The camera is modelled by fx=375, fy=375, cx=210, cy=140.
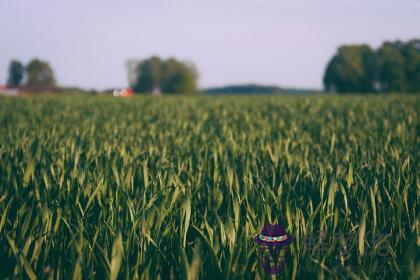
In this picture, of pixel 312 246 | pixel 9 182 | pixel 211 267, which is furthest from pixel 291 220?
pixel 9 182

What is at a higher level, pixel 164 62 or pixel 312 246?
pixel 164 62

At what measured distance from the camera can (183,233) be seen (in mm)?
1610

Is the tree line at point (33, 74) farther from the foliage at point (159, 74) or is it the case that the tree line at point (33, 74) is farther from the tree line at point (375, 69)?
the tree line at point (375, 69)

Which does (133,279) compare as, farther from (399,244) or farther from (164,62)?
(164,62)

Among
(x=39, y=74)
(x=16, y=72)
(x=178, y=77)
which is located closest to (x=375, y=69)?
(x=178, y=77)

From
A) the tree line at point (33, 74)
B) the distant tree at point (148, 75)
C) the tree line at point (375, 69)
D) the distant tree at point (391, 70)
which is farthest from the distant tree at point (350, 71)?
the tree line at point (33, 74)

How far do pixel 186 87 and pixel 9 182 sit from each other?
8912cm

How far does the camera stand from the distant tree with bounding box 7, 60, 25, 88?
10013 centimetres

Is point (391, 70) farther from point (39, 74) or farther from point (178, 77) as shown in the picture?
point (39, 74)

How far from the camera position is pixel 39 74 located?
10000cm

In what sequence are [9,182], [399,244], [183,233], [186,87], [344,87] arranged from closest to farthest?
[183,233]
[399,244]
[9,182]
[344,87]
[186,87]

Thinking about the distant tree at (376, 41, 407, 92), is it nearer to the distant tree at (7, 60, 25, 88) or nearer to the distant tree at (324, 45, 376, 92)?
the distant tree at (324, 45, 376, 92)

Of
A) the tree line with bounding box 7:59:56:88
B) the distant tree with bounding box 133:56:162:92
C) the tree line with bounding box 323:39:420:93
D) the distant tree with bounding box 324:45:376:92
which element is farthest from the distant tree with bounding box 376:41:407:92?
the tree line with bounding box 7:59:56:88

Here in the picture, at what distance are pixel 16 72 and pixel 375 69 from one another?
89.4 m
